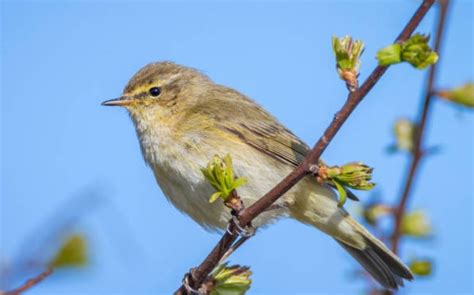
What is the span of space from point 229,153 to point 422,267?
5.84ft

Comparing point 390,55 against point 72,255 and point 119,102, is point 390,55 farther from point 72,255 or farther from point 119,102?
point 119,102

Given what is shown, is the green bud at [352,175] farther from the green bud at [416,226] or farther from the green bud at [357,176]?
the green bud at [416,226]

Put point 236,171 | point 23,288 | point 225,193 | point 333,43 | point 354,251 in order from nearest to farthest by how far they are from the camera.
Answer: point 23,288
point 333,43
point 225,193
point 236,171
point 354,251

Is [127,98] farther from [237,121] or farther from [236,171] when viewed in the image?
[236,171]

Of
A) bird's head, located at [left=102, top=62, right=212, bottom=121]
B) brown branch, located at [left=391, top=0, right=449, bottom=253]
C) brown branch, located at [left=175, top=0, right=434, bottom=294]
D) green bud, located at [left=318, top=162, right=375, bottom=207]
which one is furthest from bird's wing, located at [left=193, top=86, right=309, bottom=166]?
green bud, located at [left=318, top=162, right=375, bottom=207]

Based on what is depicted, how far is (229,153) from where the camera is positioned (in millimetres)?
4430

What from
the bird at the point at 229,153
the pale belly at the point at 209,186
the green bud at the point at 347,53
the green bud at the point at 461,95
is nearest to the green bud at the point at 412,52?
the green bud at the point at 347,53

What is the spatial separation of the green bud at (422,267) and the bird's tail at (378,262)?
1.68 meters

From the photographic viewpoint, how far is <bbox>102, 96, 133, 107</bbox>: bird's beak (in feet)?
18.0

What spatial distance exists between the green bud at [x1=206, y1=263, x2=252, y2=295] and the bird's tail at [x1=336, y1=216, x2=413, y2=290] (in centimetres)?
199

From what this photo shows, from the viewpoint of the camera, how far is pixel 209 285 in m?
3.04

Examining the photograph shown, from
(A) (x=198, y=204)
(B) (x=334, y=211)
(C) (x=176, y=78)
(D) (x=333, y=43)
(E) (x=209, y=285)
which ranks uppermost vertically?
(C) (x=176, y=78)

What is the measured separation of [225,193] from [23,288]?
1214mm

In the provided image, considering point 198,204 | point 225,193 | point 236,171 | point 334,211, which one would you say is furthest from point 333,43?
point 334,211
